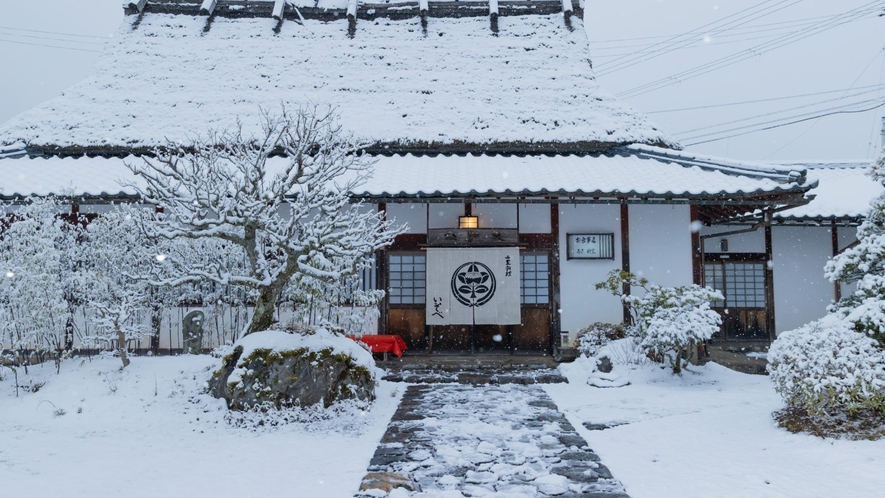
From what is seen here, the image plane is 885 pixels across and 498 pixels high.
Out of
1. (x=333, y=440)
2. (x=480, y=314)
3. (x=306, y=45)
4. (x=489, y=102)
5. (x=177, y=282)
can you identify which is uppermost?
(x=306, y=45)

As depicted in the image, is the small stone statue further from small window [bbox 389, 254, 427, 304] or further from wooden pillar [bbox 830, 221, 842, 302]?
wooden pillar [bbox 830, 221, 842, 302]

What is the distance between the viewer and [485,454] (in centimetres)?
477

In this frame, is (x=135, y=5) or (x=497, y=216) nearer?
(x=497, y=216)

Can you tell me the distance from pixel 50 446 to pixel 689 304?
756 centimetres

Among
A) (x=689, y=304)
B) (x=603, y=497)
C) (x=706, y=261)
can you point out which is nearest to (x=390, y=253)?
(x=689, y=304)

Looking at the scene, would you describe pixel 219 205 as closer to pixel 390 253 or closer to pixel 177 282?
pixel 177 282

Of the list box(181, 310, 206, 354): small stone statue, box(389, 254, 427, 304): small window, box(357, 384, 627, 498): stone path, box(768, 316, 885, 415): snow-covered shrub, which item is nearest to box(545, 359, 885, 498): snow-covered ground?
box(357, 384, 627, 498): stone path

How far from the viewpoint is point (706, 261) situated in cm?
1257

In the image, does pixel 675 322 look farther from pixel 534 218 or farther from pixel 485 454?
pixel 485 454

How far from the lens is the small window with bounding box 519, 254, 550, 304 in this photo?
9.92 m

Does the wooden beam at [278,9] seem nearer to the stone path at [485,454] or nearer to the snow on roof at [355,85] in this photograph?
the snow on roof at [355,85]

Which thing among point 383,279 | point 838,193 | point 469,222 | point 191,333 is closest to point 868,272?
point 469,222

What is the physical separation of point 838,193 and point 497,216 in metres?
8.83

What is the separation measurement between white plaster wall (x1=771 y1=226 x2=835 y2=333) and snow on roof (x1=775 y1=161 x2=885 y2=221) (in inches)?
25.5
